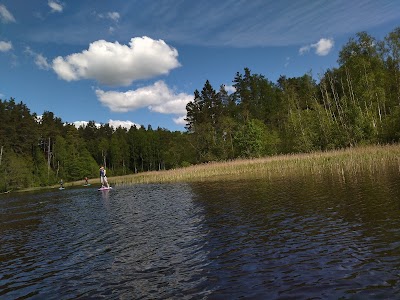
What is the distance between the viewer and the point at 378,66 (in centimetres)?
5362

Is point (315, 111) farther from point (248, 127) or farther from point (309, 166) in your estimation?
point (309, 166)

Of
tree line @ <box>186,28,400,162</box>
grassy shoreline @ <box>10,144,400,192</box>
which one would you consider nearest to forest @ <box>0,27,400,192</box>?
tree line @ <box>186,28,400,162</box>

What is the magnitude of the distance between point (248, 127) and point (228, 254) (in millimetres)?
51426

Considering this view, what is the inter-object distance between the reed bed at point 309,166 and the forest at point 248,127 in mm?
7279

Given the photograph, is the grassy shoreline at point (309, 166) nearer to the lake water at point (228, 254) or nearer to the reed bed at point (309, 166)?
the reed bed at point (309, 166)

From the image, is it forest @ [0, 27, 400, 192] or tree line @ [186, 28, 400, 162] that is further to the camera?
forest @ [0, 27, 400, 192]

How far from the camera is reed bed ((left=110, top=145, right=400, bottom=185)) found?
25706 millimetres

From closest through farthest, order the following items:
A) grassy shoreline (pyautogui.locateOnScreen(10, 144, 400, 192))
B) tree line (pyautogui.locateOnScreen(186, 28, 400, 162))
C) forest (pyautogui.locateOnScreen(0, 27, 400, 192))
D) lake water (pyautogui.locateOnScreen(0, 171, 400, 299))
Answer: lake water (pyautogui.locateOnScreen(0, 171, 400, 299)) < grassy shoreline (pyautogui.locateOnScreen(10, 144, 400, 192)) < tree line (pyautogui.locateOnScreen(186, 28, 400, 162)) < forest (pyautogui.locateOnScreen(0, 27, 400, 192))

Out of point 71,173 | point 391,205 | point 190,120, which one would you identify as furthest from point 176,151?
point 391,205

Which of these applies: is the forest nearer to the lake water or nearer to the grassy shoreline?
the grassy shoreline

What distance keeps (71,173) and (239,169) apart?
69.0 meters

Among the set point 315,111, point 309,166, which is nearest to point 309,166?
point 309,166

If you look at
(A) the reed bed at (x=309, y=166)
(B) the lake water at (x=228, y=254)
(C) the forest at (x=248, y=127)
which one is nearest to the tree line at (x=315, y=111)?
(C) the forest at (x=248, y=127)

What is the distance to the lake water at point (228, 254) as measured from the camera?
5.95 m
